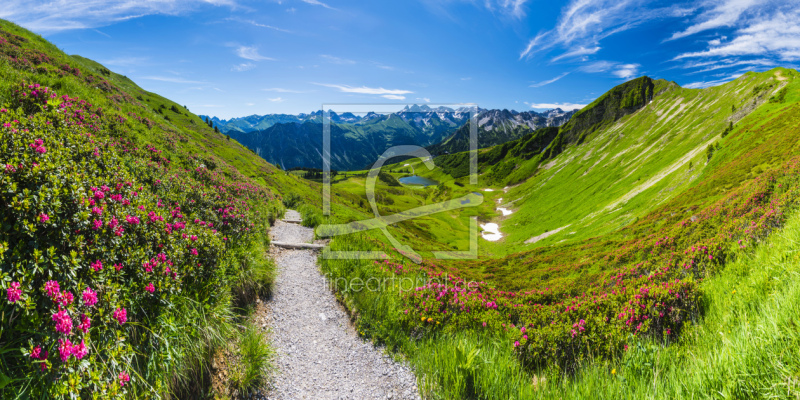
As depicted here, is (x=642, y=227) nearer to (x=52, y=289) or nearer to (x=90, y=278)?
(x=90, y=278)

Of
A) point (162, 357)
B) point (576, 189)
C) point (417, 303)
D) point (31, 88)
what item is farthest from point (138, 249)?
point (576, 189)

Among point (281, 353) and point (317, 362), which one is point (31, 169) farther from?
point (317, 362)

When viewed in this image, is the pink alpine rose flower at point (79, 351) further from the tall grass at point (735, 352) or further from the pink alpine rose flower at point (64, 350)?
the tall grass at point (735, 352)

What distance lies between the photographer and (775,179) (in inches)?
574

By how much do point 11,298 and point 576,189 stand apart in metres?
142

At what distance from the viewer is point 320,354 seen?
8.44 metres

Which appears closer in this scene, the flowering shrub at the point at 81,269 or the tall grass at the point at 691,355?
the tall grass at the point at 691,355

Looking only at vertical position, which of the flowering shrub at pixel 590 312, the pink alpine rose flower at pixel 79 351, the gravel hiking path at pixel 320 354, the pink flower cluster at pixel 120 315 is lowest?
the gravel hiking path at pixel 320 354

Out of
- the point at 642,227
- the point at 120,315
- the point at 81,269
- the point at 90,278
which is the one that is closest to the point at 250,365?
the point at 120,315

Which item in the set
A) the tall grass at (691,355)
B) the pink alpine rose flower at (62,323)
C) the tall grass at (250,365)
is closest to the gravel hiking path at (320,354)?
the tall grass at (250,365)

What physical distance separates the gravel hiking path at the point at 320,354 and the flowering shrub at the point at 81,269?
257 cm

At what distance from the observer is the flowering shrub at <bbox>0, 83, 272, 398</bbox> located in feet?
12.0

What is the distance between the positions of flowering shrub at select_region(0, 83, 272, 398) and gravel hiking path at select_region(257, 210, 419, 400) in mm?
2575

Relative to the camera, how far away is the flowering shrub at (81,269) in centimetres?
365
